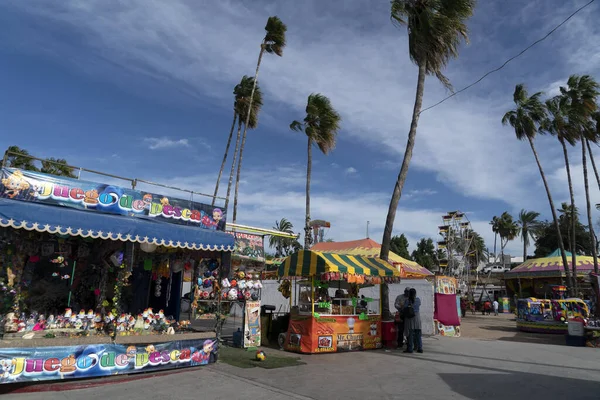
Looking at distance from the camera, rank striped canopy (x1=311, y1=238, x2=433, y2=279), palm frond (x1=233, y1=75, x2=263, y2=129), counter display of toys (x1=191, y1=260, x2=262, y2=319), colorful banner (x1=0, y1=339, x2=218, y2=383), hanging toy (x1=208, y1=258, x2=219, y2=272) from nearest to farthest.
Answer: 1. colorful banner (x1=0, y1=339, x2=218, y2=383)
2. counter display of toys (x1=191, y1=260, x2=262, y2=319)
3. hanging toy (x1=208, y1=258, x2=219, y2=272)
4. striped canopy (x1=311, y1=238, x2=433, y2=279)
5. palm frond (x1=233, y1=75, x2=263, y2=129)

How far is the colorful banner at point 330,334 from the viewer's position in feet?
33.8

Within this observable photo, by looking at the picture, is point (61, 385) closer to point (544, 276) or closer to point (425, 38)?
point (425, 38)

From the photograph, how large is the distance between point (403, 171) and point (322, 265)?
4921mm

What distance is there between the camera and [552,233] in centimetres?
5559

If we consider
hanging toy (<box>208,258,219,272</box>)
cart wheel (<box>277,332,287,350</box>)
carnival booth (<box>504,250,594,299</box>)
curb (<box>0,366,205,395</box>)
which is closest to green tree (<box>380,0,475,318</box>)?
cart wheel (<box>277,332,287,350</box>)

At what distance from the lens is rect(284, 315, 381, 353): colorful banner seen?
10.3 m

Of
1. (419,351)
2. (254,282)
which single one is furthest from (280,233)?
(419,351)

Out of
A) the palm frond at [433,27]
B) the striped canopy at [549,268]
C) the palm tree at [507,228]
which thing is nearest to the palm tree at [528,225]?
the palm tree at [507,228]

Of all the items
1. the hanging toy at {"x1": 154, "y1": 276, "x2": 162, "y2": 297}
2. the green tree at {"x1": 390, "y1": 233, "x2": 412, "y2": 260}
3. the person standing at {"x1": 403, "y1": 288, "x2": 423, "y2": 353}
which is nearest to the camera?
the hanging toy at {"x1": 154, "y1": 276, "x2": 162, "y2": 297}

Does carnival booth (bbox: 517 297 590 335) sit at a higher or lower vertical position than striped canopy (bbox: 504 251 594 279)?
lower

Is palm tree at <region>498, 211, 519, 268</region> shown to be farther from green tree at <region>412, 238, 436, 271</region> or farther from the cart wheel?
the cart wheel

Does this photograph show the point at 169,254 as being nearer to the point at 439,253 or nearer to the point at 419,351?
the point at 419,351

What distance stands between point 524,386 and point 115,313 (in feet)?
25.1

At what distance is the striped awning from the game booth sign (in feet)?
7.42
